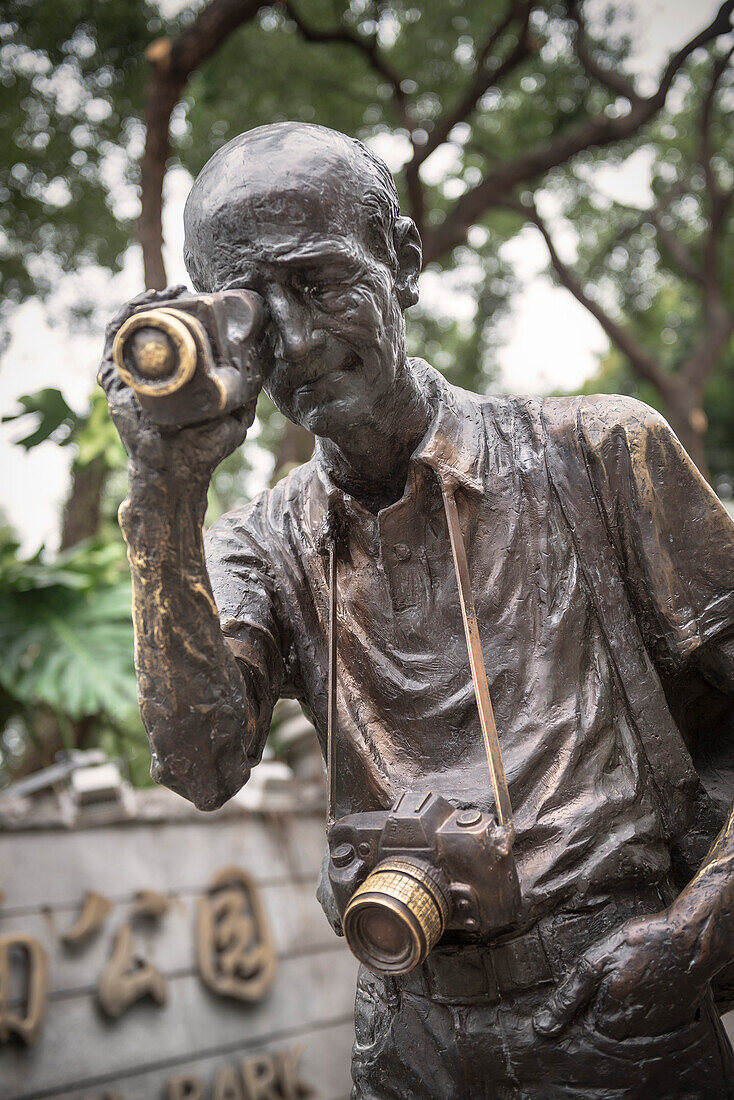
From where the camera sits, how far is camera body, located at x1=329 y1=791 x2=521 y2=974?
1307 millimetres

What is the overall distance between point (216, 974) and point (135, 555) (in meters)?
4.23

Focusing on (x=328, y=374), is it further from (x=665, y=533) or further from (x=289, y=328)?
(x=665, y=533)

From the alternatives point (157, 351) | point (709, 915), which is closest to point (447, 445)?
point (157, 351)

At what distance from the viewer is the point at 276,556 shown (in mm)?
1827

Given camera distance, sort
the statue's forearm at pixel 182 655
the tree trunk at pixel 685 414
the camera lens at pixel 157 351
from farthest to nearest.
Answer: the tree trunk at pixel 685 414 < the statue's forearm at pixel 182 655 < the camera lens at pixel 157 351

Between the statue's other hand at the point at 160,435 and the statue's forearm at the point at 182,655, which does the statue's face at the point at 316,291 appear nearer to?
the statue's other hand at the point at 160,435

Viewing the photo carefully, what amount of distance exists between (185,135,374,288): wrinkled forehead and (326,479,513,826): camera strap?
45 cm

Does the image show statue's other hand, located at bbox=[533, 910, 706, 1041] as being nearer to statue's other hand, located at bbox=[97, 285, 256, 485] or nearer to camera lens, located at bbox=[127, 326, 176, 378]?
statue's other hand, located at bbox=[97, 285, 256, 485]

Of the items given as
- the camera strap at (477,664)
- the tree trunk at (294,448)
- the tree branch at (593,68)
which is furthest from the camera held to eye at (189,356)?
the tree branch at (593,68)

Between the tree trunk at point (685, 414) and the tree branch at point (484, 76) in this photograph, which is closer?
the tree branch at point (484, 76)

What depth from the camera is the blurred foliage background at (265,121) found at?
17.8 ft

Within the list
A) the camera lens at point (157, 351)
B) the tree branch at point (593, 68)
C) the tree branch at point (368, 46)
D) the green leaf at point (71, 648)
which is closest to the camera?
the camera lens at point (157, 351)

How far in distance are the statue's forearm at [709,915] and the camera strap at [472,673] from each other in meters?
0.27

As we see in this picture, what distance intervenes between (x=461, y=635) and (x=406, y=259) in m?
0.65
